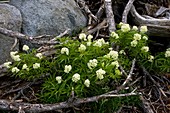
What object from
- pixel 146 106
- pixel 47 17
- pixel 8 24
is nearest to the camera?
pixel 146 106

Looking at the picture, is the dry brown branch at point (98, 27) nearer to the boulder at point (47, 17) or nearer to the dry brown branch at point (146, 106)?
the boulder at point (47, 17)

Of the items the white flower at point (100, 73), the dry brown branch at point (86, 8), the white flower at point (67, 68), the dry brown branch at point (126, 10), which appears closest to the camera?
the white flower at point (100, 73)

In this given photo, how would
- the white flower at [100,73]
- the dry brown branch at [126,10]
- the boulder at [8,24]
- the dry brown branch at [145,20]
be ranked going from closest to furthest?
1. the white flower at [100,73]
2. the boulder at [8,24]
3. the dry brown branch at [145,20]
4. the dry brown branch at [126,10]

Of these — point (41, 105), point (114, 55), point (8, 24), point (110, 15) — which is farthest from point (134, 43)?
point (8, 24)

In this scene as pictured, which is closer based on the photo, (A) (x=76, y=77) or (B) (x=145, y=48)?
(A) (x=76, y=77)

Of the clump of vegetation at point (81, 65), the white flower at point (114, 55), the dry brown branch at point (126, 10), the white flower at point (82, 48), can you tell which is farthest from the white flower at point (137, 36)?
the dry brown branch at point (126, 10)

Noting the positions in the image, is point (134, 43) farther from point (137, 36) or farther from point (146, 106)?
→ point (146, 106)

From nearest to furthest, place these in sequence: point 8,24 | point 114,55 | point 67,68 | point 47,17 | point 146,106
Result: point 67,68, point 114,55, point 146,106, point 8,24, point 47,17
